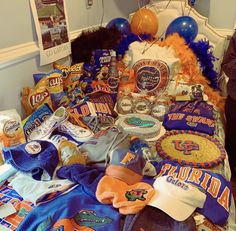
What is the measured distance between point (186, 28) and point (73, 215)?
63.7 inches

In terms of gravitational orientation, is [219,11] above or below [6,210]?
above

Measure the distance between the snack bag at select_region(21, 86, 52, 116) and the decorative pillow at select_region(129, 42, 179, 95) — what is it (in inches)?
25.9

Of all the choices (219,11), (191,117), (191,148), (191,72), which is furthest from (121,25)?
(191,148)

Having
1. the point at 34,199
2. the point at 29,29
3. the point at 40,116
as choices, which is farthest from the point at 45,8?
the point at 34,199

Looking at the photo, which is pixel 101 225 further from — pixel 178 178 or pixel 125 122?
pixel 125 122

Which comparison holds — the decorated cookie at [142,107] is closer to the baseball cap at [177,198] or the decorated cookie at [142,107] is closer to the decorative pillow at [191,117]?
the decorative pillow at [191,117]

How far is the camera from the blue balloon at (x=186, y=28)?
6.85 ft

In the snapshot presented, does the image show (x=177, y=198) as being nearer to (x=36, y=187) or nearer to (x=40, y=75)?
(x=36, y=187)

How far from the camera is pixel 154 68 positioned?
190 cm

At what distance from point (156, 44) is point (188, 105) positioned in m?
0.57

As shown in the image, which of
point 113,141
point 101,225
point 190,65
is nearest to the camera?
point 101,225

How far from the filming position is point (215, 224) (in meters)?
0.93

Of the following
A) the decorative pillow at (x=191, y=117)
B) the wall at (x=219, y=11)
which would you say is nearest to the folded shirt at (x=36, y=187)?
the decorative pillow at (x=191, y=117)

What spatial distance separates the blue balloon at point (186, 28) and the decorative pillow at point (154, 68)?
0.64 ft
